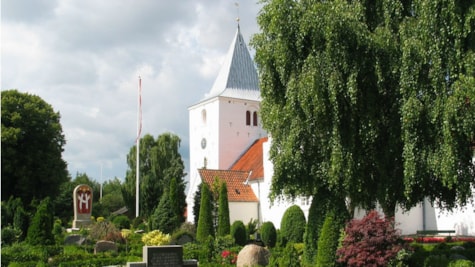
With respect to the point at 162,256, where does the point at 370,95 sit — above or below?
above

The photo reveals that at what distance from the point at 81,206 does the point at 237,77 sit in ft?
54.2

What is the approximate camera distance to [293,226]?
82.9ft

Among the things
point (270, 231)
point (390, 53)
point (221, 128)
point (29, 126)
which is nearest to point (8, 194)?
point (29, 126)

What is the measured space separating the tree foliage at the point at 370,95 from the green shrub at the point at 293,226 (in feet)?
33.9

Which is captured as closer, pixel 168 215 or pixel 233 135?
pixel 168 215

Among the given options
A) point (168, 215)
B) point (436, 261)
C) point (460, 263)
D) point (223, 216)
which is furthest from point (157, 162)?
point (460, 263)

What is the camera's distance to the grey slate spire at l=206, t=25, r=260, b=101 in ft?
136

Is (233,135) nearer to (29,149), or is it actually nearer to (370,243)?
(29,149)

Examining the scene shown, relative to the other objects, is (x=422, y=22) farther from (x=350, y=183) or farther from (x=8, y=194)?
(x=8, y=194)

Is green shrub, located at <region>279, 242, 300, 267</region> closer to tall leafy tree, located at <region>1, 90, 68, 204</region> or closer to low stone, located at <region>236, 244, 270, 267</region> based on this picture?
low stone, located at <region>236, 244, 270, 267</region>

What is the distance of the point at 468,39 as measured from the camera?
1320 centimetres

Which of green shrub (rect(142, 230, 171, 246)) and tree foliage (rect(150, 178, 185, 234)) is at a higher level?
tree foliage (rect(150, 178, 185, 234))

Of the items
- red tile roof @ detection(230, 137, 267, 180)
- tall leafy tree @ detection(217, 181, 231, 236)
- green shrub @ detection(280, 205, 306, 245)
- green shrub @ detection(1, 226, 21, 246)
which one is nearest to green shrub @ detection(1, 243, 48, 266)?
green shrub @ detection(1, 226, 21, 246)

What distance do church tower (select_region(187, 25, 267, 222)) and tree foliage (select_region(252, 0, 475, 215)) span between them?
84.2ft
